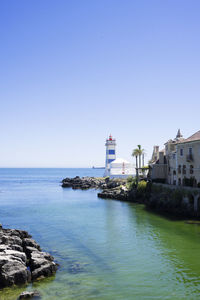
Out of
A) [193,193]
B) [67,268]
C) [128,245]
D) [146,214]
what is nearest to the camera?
[67,268]

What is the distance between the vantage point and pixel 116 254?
2480 cm

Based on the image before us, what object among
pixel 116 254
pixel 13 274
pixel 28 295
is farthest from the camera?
pixel 116 254

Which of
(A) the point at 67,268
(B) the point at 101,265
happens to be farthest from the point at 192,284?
(A) the point at 67,268

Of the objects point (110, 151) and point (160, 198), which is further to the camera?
point (110, 151)

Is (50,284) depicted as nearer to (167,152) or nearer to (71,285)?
(71,285)

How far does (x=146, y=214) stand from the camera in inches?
1720

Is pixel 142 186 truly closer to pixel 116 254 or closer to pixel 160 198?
pixel 160 198

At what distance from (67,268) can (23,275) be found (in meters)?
3.77

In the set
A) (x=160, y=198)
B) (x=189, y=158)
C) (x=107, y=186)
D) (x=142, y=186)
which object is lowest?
(x=107, y=186)

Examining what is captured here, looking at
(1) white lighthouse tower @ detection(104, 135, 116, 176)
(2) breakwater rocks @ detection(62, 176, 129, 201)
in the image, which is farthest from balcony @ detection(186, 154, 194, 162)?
(1) white lighthouse tower @ detection(104, 135, 116, 176)

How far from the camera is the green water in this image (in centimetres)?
1773

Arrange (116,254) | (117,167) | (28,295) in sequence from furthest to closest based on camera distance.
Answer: (117,167) → (116,254) → (28,295)

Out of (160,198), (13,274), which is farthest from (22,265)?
(160,198)

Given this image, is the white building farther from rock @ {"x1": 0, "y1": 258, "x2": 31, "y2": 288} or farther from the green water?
rock @ {"x1": 0, "y1": 258, "x2": 31, "y2": 288}
